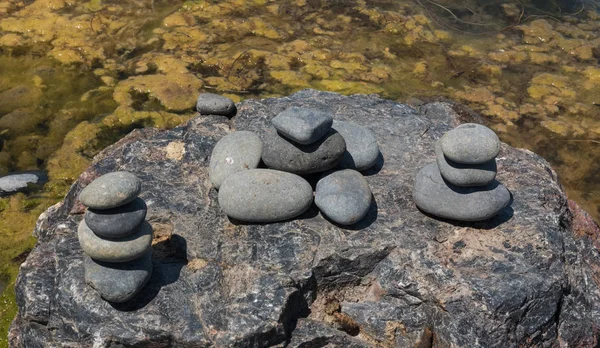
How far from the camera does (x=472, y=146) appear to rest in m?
4.79

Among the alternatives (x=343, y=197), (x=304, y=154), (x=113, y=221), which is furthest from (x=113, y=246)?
(x=343, y=197)

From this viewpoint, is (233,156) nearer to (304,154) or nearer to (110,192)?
(304,154)

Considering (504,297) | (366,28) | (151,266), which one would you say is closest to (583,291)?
(504,297)

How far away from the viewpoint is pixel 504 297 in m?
4.62

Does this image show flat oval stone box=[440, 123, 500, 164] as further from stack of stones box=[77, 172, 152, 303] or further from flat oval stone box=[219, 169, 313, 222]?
stack of stones box=[77, 172, 152, 303]

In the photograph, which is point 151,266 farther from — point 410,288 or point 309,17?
point 309,17

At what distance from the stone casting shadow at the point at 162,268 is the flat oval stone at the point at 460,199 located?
2098 millimetres

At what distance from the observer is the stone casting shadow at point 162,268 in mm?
4660

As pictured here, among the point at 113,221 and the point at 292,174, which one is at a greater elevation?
the point at 113,221

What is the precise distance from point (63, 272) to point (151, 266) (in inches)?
28.6

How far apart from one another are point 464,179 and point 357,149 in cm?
103

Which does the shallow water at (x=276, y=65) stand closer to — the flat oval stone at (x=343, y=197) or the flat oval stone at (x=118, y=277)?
the flat oval stone at (x=118, y=277)

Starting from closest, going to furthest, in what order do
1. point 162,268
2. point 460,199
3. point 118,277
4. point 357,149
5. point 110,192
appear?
1. point 110,192
2. point 118,277
3. point 162,268
4. point 460,199
5. point 357,149

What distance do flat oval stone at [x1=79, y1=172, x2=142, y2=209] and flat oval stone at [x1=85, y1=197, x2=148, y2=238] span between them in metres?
0.10
